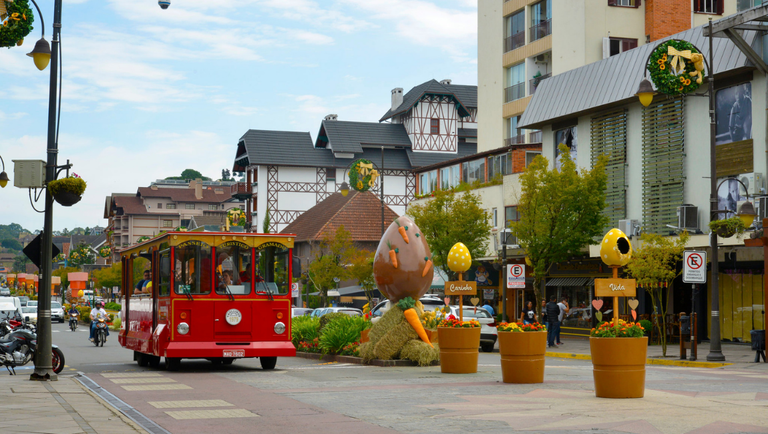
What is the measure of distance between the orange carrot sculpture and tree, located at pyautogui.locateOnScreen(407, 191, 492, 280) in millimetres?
19531

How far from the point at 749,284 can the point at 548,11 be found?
21.3 metres

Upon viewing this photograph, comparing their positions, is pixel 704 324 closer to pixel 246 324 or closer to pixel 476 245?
pixel 476 245

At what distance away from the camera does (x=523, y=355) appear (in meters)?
15.2

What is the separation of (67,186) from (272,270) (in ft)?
15.5

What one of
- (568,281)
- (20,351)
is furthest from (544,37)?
(20,351)

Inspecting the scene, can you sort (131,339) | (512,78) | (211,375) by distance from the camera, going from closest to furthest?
1. (211,375)
2. (131,339)
3. (512,78)

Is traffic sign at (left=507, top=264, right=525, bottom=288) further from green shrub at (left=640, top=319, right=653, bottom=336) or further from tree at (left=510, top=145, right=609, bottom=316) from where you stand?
green shrub at (left=640, top=319, right=653, bottom=336)

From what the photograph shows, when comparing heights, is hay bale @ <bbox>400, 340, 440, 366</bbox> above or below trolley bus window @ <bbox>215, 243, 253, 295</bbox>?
below

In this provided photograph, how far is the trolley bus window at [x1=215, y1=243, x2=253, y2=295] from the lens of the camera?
61.4 ft

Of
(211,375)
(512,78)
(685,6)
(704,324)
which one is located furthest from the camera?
(512,78)

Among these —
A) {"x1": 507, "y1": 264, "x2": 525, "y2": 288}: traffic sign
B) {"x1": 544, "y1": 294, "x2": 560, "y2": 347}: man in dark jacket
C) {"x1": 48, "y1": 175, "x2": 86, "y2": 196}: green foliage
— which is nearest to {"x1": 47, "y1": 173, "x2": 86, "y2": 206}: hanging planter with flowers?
{"x1": 48, "y1": 175, "x2": 86, "y2": 196}: green foliage

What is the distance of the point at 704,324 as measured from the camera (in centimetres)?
3144

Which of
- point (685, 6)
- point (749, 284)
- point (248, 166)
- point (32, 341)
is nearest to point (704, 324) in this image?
point (749, 284)

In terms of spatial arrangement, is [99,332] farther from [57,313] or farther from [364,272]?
[57,313]
